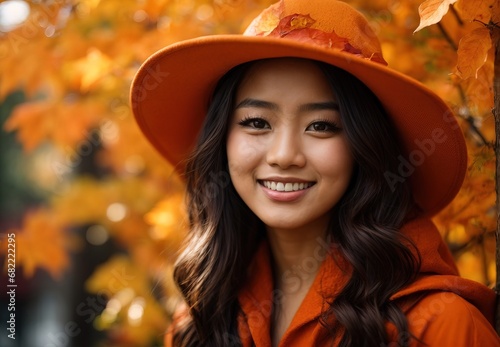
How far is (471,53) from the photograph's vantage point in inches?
74.8

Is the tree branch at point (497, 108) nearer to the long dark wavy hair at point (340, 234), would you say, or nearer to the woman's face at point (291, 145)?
the long dark wavy hair at point (340, 234)

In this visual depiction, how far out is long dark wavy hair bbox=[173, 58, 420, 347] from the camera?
6.88 ft

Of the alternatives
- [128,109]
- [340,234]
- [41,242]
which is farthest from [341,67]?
[41,242]

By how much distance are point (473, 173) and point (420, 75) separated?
0.75 m

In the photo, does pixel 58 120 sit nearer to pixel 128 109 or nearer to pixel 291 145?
pixel 128 109

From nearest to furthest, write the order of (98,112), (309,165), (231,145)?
(309,165), (231,145), (98,112)

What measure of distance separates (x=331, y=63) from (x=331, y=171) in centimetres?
32

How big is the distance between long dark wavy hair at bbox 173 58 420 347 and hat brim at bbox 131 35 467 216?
0.20ft

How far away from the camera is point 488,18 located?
1.89 meters

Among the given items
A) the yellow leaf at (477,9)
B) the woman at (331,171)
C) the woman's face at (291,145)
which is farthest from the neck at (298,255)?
the yellow leaf at (477,9)

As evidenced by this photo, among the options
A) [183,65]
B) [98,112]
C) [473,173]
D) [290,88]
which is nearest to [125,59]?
[98,112]

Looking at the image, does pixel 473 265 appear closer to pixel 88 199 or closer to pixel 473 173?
pixel 473 173

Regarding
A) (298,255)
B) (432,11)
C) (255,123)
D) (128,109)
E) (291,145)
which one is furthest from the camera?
(128,109)

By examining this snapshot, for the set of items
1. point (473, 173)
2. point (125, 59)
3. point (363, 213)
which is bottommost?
point (363, 213)
